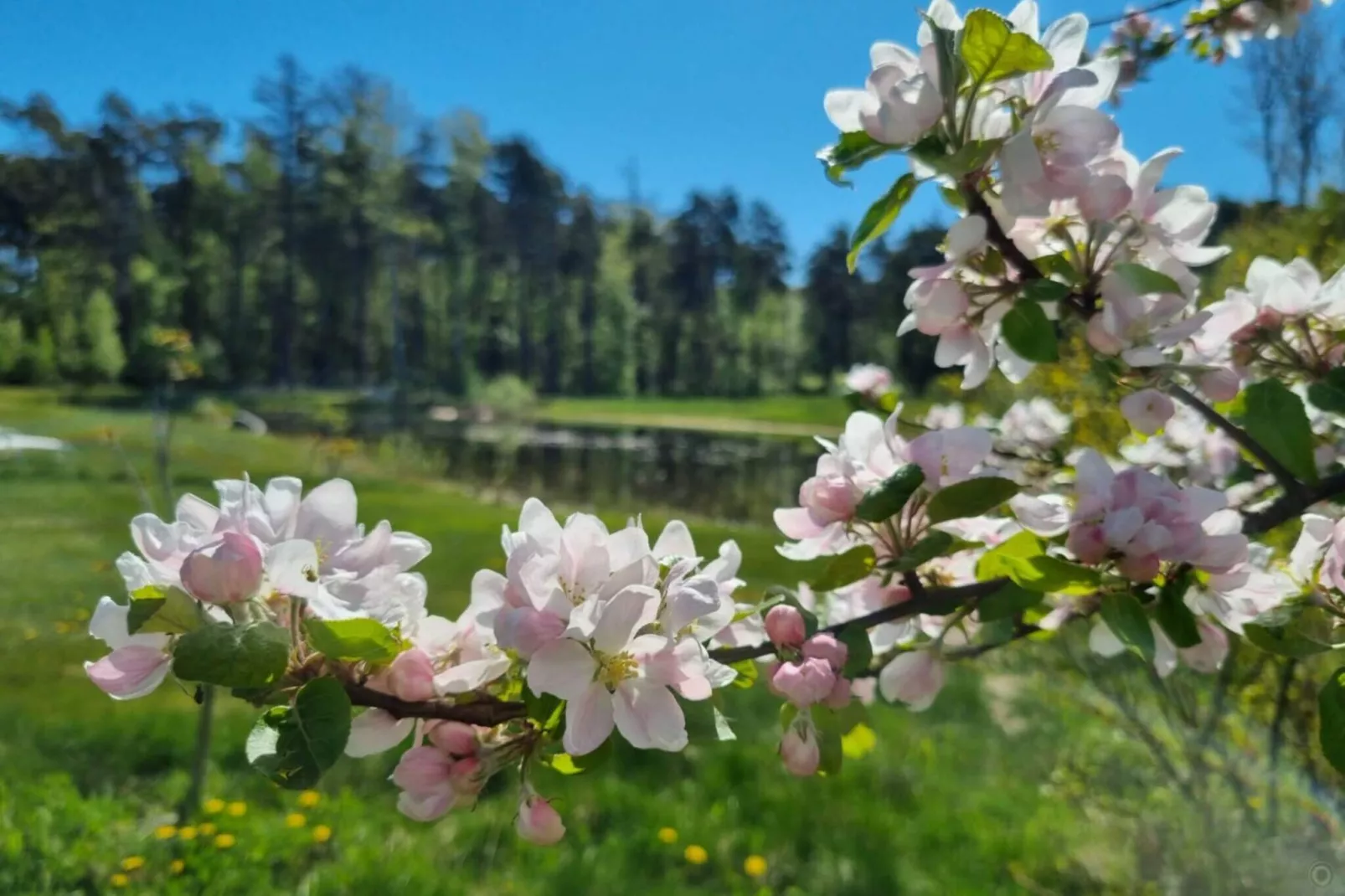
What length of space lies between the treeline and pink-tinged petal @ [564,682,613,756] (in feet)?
0.73

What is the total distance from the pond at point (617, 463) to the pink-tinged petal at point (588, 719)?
5.03 metres

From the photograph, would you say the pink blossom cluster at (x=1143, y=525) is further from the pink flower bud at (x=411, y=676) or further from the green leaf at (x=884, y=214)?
the pink flower bud at (x=411, y=676)

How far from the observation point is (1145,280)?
0.40 metres

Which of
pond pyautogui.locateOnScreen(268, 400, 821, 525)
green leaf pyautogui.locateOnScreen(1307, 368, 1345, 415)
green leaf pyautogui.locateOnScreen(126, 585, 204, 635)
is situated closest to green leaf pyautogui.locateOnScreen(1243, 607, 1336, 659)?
green leaf pyautogui.locateOnScreen(1307, 368, 1345, 415)

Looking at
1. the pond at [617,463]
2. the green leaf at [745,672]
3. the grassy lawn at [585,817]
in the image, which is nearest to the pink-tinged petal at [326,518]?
the green leaf at [745,672]

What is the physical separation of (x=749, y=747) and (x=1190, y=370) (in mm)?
1721

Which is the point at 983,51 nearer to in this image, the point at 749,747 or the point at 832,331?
the point at 749,747

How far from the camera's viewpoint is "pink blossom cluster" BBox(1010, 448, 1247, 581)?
0.37 meters

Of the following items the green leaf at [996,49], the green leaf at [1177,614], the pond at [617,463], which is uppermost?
the green leaf at [996,49]

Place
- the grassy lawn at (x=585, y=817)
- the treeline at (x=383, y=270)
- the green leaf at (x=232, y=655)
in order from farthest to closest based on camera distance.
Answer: the treeline at (x=383, y=270)
the grassy lawn at (x=585, y=817)
the green leaf at (x=232, y=655)

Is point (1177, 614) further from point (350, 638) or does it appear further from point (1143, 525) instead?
point (350, 638)

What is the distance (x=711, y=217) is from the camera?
17.1m

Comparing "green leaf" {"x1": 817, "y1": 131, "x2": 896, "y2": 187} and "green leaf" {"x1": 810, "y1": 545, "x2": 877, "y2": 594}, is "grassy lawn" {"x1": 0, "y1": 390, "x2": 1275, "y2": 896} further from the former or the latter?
"green leaf" {"x1": 817, "y1": 131, "x2": 896, "y2": 187}

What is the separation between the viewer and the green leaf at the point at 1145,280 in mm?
391
